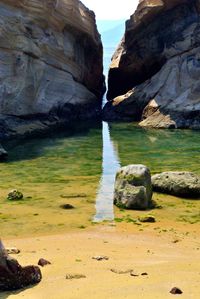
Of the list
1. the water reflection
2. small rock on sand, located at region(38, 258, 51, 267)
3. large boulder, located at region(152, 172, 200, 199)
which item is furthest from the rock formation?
large boulder, located at region(152, 172, 200, 199)

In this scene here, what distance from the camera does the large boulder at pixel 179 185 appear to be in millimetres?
18578

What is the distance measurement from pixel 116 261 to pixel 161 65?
39274 mm

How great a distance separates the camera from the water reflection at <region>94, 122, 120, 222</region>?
16.4 metres

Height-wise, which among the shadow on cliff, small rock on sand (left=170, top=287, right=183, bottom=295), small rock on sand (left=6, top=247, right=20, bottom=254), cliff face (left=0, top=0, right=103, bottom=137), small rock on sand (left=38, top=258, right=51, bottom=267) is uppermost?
cliff face (left=0, top=0, right=103, bottom=137)

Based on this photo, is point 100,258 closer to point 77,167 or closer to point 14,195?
point 14,195

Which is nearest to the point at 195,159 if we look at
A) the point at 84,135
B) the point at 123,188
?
the point at 123,188

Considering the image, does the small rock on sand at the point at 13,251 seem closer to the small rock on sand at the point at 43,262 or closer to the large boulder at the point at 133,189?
the small rock on sand at the point at 43,262

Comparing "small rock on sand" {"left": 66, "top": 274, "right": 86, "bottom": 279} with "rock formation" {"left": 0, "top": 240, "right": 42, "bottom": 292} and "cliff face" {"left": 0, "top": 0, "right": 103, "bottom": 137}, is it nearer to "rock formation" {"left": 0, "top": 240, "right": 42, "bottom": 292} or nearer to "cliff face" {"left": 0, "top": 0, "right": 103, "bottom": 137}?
"rock formation" {"left": 0, "top": 240, "right": 42, "bottom": 292}

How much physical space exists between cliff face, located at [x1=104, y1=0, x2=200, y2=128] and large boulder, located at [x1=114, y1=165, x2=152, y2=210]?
82.9 feet

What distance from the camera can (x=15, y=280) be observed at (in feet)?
27.5

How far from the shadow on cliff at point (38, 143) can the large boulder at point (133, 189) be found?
10.3 meters

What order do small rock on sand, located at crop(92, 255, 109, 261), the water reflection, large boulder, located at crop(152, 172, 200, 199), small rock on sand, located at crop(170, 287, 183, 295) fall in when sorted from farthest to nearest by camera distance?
large boulder, located at crop(152, 172, 200, 199), the water reflection, small rock on sand, located at crop(92, 255, 109, 261), small rock on sand, located at crop(170, 287, 183, 295)

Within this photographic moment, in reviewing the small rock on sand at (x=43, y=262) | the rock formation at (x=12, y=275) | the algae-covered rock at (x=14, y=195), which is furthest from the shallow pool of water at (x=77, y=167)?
the rock formation at (x=12, y=275)

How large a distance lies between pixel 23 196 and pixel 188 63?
29.7 metres
